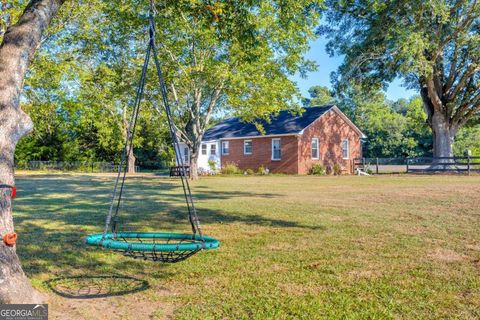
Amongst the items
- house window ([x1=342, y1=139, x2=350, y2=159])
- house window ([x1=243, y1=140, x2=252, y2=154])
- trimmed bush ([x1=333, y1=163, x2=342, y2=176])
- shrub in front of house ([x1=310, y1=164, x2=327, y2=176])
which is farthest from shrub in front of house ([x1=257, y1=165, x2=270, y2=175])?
house window ([x1=342, y1=139, x2=350, y2=159])

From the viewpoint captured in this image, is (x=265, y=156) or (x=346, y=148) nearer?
(x=265, y=156)

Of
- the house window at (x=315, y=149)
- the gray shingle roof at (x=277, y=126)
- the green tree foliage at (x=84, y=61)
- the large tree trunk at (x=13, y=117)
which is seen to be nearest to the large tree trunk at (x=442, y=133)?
the gray shingle roof at (x=277, y=126)

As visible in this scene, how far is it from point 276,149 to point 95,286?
2741 centimetres

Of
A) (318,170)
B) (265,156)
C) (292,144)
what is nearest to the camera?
(318,170)

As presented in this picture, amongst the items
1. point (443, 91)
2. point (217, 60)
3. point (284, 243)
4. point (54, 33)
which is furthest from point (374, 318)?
point (443, 91)

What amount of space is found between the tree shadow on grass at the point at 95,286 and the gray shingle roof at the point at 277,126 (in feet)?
84.8

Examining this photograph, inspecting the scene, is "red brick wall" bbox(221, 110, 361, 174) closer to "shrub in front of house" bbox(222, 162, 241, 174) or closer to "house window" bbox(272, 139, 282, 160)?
"house window" bbox(272, 139, 282, 160)

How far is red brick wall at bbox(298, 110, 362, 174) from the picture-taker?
30.4 metres

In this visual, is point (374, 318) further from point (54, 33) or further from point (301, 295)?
point (54, 33)

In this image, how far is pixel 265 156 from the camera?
3195cm

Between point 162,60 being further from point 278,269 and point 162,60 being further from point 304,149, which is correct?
point 278,269

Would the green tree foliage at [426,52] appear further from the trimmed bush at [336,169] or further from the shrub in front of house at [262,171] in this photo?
the shrub in front of house at [262,171]

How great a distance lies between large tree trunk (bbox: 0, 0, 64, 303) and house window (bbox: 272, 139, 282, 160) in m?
27.3

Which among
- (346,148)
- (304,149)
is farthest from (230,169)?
(346,148)
